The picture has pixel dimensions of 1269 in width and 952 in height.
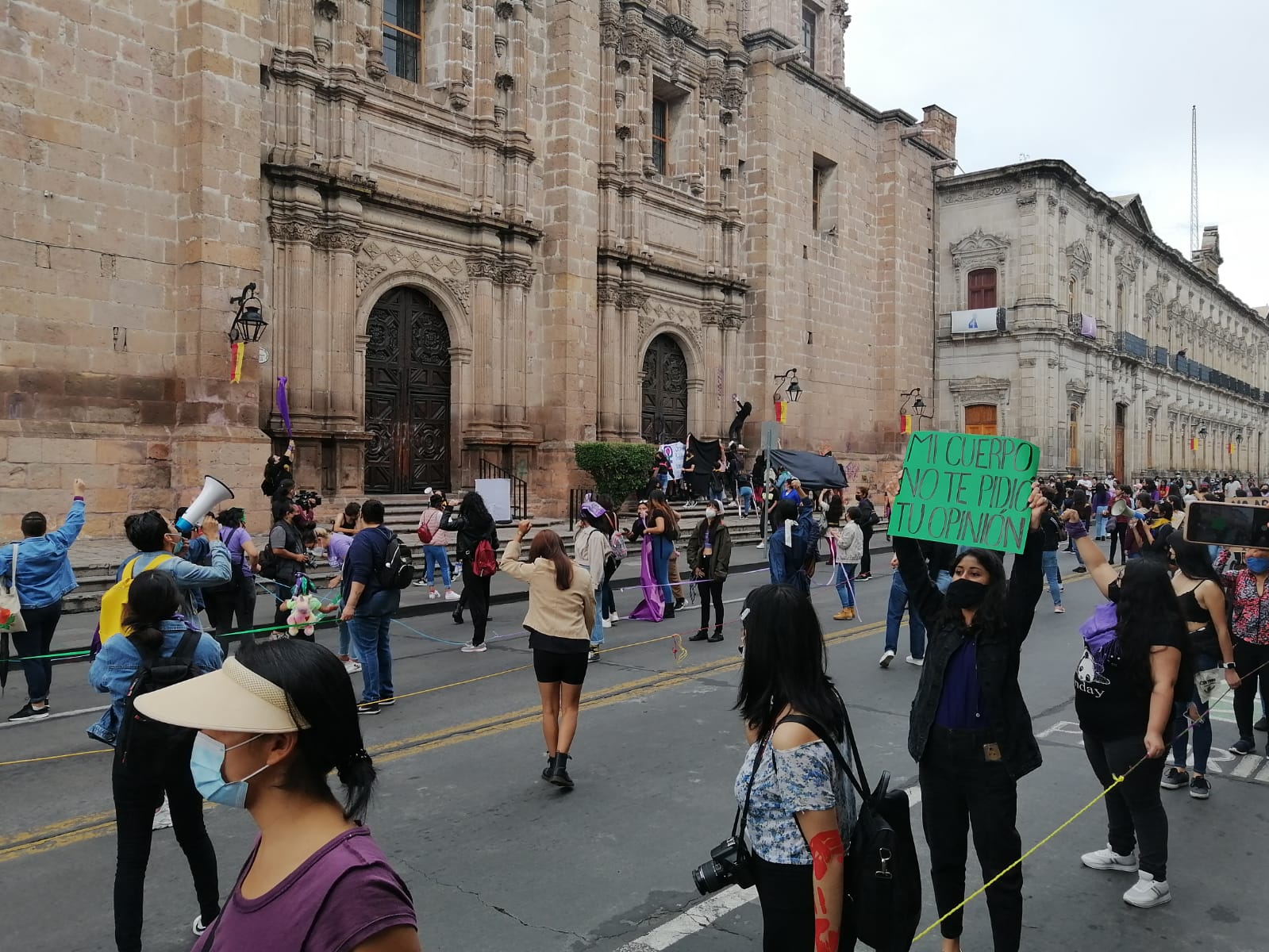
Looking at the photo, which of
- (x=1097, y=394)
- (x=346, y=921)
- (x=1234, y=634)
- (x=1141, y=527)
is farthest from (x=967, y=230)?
(x=346, y=921)

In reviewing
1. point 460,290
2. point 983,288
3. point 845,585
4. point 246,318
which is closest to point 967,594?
point 845,585

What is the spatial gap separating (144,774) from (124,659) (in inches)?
31.8

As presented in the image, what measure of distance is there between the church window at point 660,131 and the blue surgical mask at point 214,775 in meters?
27.3

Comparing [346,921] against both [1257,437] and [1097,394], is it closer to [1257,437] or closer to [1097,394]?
[1097,394]

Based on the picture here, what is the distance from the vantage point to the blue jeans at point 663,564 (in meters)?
12.9

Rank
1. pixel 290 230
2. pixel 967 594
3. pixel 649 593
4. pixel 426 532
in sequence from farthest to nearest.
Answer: pixel 290 230 < pixel 426 532 < pixel 649 593 < pixel 967 594

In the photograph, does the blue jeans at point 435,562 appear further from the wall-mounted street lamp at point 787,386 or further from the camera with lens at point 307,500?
the wall-mounted street lamp at point 787,386

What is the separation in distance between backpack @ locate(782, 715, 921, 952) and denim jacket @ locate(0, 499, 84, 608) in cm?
709

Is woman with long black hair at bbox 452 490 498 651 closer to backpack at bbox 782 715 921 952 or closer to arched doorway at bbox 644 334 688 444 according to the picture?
backpack at bbox 782 715 921 952

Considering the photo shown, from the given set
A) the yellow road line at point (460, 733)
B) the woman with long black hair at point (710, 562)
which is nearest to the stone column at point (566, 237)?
the woman with long black hair at point (710, 562)

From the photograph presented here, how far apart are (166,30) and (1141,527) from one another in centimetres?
1574

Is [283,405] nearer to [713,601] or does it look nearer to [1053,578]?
[713,601]

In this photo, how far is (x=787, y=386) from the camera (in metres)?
29.0

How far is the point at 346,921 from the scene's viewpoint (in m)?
1.75
